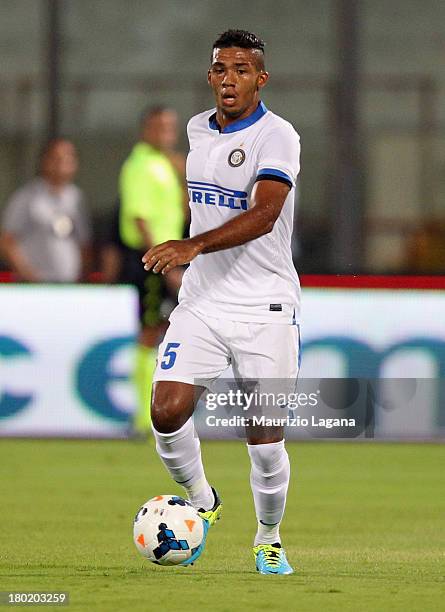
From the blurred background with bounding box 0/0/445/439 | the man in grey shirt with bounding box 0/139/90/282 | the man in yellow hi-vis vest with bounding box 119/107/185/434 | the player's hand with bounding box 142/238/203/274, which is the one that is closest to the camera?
the player's hand with bounding box 142/238/203/274

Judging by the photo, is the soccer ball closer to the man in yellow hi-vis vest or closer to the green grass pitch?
the green grass pitch

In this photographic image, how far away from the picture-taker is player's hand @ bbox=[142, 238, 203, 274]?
5.43m

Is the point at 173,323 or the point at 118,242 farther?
the point at 118,242

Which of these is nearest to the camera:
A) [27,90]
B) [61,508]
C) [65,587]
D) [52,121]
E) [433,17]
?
[65,587]

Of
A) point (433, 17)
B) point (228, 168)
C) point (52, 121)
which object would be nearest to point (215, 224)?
point (228, 168)

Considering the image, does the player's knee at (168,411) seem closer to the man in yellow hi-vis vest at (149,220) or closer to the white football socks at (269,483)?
the white football socks at (269,483)

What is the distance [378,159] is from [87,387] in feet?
14.8

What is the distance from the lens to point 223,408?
7301 mm

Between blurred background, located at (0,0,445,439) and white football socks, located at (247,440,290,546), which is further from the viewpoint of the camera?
blurred background, located at (0,0,445,439)

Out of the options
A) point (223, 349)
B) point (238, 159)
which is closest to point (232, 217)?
point (238, 159)

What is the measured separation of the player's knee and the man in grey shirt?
19.3 ft

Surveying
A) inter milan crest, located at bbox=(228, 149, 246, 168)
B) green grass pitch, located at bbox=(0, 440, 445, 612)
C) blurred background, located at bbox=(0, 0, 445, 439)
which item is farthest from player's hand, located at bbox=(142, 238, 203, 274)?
blurred background, located at bbox=(0, 0, 445, 439)

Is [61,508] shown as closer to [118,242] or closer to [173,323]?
[173,323]

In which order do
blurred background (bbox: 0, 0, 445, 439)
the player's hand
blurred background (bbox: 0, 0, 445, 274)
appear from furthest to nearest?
1. blurred background (bbox: 0, 0, 445, 274)
2. blurred background (bbox: 0, 0, 445, 439)
3. the player's hand
